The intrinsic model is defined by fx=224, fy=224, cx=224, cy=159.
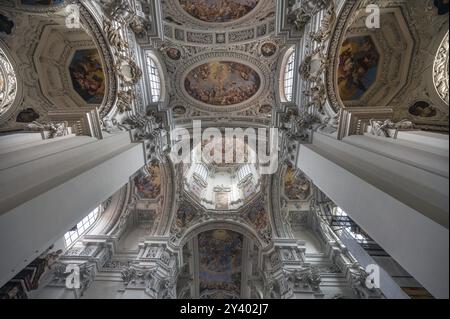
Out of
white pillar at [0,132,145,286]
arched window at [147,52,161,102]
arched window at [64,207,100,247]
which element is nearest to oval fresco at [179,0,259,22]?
arched window at [147,52,161,102]

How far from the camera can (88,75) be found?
31.1 feet

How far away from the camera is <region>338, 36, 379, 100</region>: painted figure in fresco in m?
8.02

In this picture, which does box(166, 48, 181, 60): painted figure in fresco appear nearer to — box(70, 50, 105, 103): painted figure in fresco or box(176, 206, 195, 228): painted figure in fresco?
box(70, 50, 105, 103): painted figure in fresco

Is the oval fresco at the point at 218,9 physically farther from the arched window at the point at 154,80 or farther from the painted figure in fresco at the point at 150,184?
the painted figure in fresco at the point at 150,184

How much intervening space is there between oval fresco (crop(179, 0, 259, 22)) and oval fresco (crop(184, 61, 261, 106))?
2.21 metres

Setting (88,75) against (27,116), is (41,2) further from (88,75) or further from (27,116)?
(27,116)

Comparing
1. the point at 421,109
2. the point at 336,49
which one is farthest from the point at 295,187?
the point at 336,49

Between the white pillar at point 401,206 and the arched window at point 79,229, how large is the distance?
13362mm

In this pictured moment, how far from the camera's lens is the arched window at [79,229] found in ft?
39.9

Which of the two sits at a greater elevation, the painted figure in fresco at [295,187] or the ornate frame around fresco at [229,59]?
the ornate frame around fresco at [229,59]

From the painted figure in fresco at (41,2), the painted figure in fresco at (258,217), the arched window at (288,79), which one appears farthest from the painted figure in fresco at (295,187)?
the painted figure in fresco at (41,2)

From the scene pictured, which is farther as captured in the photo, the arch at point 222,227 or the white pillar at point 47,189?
the arch at point 222,227

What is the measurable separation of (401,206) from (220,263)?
15318 millimetres

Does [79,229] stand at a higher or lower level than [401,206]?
lower
